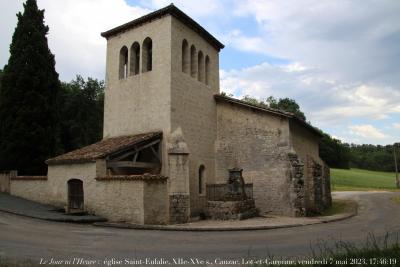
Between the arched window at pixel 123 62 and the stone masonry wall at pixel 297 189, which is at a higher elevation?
the arched window at pixel 123 62

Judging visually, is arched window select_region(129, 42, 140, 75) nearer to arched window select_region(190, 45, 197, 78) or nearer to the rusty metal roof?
the rusty metal roof

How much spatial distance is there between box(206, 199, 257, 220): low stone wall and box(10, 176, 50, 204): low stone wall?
26.7ft

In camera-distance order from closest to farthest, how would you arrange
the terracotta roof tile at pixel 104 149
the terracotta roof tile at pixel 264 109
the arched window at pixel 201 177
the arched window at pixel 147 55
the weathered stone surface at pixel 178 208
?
the weathered stone surface at pixel 178 208 → the terracotta roof tile at pixel 104 149 → the terracotta roof tile at pixel 264 109 → the arched window at pixel 201 177 → the arched window at pixel 147 55

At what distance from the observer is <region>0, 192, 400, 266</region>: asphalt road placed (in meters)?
8.51

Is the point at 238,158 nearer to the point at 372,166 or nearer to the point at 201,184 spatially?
the point at 201,184

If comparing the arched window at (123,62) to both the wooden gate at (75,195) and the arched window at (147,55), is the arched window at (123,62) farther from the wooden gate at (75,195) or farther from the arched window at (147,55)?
the wooden gate at (75,195)

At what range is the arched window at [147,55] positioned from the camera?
19.1 metres

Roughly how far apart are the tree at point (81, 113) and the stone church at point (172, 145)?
1173 centimetres

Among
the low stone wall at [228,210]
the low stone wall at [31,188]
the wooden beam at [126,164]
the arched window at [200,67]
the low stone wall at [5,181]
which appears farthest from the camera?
the arched window at [200,67]

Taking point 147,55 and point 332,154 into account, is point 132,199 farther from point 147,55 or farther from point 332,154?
point 332,154

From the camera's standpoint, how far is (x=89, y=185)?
15859 mm

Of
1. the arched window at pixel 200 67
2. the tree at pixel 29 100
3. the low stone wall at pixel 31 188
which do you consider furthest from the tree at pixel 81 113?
the arched window at pixel 200 67

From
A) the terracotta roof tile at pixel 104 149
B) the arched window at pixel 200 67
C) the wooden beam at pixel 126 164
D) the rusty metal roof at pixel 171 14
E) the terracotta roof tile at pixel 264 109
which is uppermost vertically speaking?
the rusty metal roof at pixel 171 14

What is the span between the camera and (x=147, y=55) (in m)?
19.5
